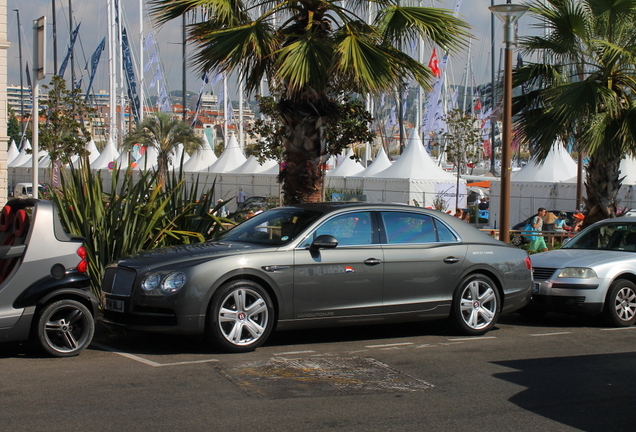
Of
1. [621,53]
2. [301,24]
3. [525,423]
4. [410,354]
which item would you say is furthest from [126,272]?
[621,53]

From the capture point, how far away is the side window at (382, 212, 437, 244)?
878 cm

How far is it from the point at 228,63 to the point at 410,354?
5.42 meters

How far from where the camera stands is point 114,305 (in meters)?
7.81

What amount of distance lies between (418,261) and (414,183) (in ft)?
81.7

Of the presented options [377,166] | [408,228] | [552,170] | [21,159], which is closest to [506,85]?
[408,228]

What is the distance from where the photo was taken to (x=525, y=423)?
18.0 ft

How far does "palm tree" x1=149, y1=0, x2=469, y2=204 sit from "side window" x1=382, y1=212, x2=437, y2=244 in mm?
2502

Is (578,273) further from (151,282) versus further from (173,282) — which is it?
(151,282)

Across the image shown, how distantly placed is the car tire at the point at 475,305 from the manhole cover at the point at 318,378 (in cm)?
186

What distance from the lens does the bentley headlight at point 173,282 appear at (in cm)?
744

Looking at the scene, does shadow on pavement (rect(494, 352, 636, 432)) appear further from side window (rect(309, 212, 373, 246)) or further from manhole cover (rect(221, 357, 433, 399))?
side window (rect(309, 212, 373, 246))

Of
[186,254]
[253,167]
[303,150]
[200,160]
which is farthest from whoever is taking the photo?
[200,160]

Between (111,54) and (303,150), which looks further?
(111,54)

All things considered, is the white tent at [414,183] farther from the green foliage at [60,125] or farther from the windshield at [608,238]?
the windshield at [608,238]
